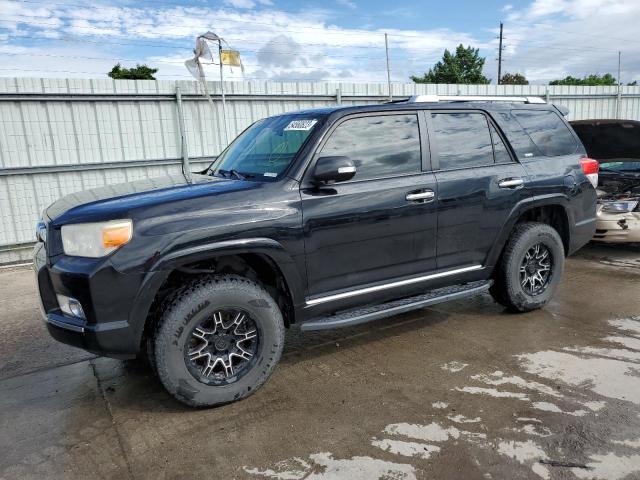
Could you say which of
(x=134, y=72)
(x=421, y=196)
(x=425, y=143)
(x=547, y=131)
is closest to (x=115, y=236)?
(x=421, y=196)

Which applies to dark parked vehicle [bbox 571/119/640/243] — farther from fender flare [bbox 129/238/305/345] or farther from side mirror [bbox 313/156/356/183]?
fender flare [bbox 129/238/305/345]

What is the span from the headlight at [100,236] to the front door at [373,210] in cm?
112

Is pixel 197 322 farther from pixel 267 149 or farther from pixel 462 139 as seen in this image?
pixel 462 139

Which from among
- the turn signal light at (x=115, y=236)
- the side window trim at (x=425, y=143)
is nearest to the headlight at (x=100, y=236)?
the turn signal light at (x=115, y=236)

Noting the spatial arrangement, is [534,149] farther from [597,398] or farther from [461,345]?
[597,398]

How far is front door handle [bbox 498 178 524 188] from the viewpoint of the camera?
4.23 m

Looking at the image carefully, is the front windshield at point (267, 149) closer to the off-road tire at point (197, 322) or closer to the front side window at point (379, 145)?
the front side window at point (379, 145)

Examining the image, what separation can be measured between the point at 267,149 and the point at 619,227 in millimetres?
4962

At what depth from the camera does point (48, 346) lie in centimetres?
450

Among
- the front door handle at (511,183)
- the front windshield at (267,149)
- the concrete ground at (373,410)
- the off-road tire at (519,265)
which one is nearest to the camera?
the concrete ground at (373,410)

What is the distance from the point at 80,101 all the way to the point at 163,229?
6.23 m

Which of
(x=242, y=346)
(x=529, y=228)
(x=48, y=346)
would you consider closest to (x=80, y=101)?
(x=48, y=346)

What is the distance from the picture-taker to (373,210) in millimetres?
3596

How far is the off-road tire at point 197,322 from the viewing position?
9.93ft
